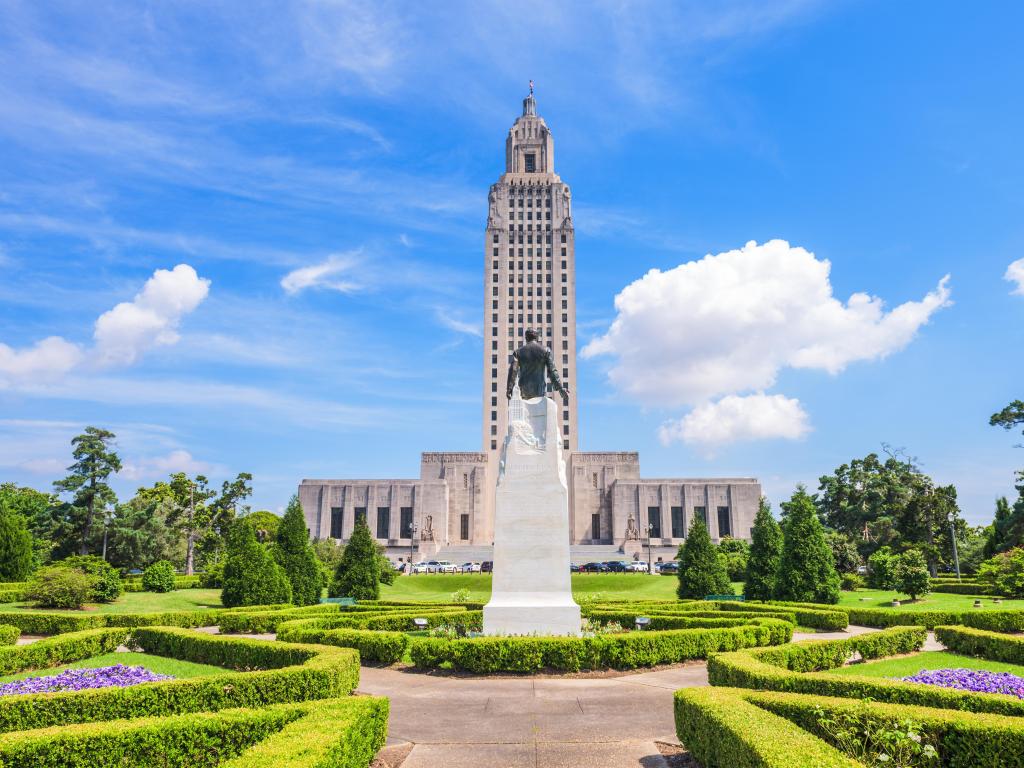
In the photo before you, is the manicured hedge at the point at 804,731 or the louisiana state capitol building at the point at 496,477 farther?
the louisiana state capitol building at the point at 496,477

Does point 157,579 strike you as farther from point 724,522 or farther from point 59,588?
point 724,522

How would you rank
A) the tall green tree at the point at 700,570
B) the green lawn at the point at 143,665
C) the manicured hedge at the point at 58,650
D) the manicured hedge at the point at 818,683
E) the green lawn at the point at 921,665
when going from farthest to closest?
1. the tall green tree at the point at 700,570
2. the manicured hedge at the point at 58,650
3. the green lawn at the point at 143,665
4. the green lawn at the point at 921,665
5. the manicured hedge at the point at 818,683

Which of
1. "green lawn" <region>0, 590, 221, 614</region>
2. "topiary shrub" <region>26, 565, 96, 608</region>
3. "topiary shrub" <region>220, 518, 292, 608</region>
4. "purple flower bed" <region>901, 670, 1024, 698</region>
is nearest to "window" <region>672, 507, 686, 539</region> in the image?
"green lawn" <region>0, 590, 221, 614</region>

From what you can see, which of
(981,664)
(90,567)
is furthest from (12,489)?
(981,664)

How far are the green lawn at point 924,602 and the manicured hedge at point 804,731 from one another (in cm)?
2346

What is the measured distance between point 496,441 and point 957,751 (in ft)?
268

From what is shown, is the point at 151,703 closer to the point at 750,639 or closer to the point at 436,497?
the point at 750,639

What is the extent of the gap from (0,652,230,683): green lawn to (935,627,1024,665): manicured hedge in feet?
53.3

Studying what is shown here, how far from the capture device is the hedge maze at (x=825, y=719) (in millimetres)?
6441

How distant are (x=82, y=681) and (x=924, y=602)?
34.3 metres

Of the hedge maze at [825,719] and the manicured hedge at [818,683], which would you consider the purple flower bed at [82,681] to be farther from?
the manicured hedge at [818,683]

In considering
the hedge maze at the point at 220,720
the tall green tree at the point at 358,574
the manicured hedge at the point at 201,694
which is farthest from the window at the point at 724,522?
the manicured hedge at the point at 201,694

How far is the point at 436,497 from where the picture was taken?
8462 centimetres

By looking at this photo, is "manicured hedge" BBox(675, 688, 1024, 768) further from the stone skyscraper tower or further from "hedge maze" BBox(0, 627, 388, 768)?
the stone skyscraper tower
